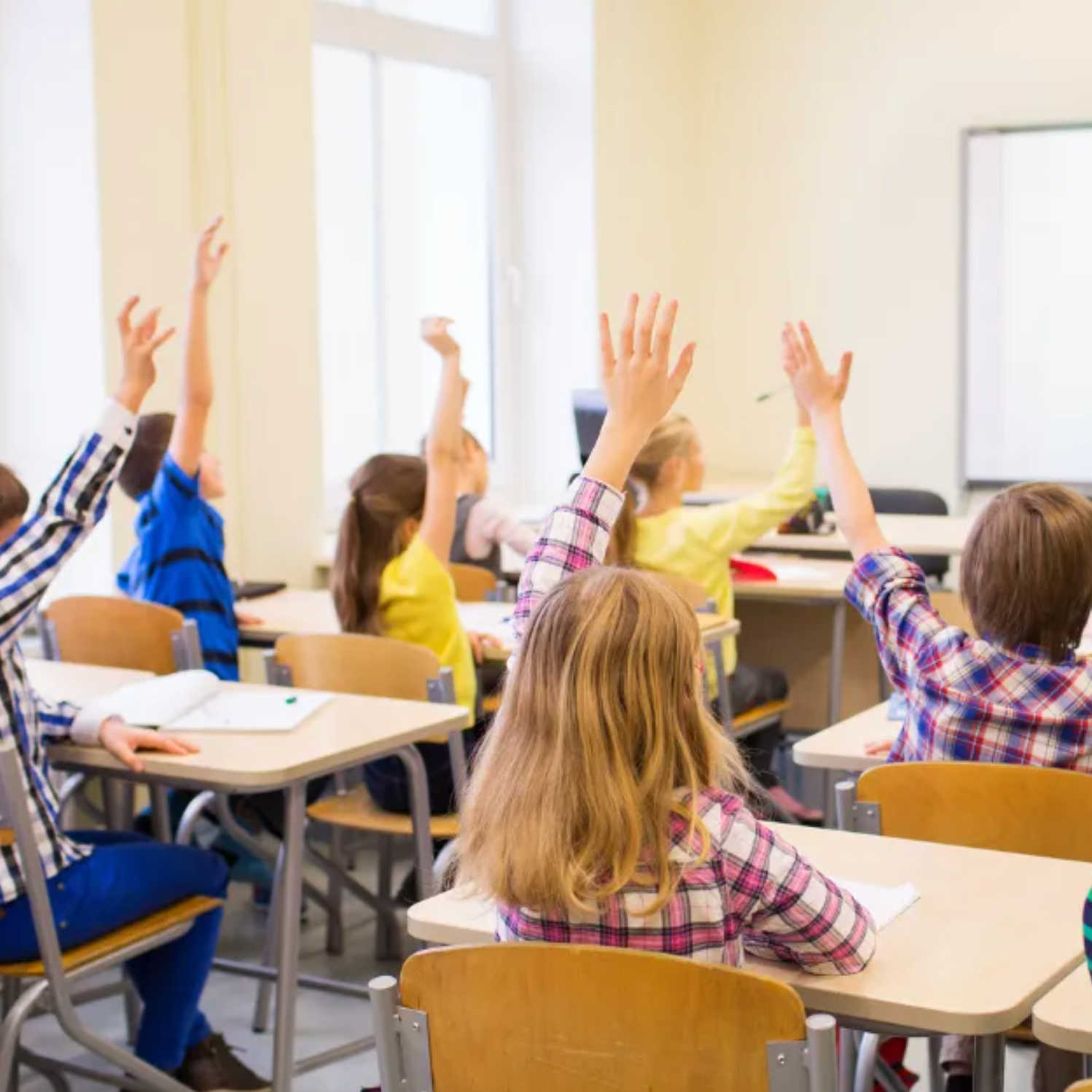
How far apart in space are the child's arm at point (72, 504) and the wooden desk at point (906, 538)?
8.68ft

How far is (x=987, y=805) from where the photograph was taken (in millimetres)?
2010

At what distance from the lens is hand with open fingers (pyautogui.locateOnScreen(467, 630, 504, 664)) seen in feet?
11.9

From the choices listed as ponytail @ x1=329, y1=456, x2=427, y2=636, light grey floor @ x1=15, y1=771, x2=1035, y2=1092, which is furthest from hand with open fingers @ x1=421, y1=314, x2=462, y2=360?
light grey floor @ x1=15, y1=771, x2=1035, y2=1092

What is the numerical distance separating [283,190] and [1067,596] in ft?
10.5

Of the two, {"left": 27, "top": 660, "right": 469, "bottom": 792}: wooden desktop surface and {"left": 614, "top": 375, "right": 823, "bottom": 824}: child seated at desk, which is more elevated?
{"left": 614, "top": 375, "right": 823, "bottom": 824}: child seated at desk

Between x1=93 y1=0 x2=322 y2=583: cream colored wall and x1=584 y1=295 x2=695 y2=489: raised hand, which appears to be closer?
x1=584 y1=295 x2=695 y2=489: raised hand

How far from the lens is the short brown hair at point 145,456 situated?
3.71 metres

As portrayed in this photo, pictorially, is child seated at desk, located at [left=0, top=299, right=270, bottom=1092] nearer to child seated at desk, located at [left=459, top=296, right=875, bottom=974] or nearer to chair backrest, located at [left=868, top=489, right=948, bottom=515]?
child seated at desk, located at [left=459, top=296, right=875, bottom=974]

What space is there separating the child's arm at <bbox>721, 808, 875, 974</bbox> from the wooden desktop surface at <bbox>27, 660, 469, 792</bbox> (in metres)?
1.03

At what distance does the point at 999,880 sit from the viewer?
181 centimetres

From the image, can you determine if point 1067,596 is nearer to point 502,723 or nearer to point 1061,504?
point 1061,504

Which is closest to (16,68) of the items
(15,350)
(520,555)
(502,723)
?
(15,350)

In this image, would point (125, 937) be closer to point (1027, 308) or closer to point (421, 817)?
point (421, 817)

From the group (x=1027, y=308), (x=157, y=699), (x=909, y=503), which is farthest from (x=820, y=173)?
(x=157, y=699)
